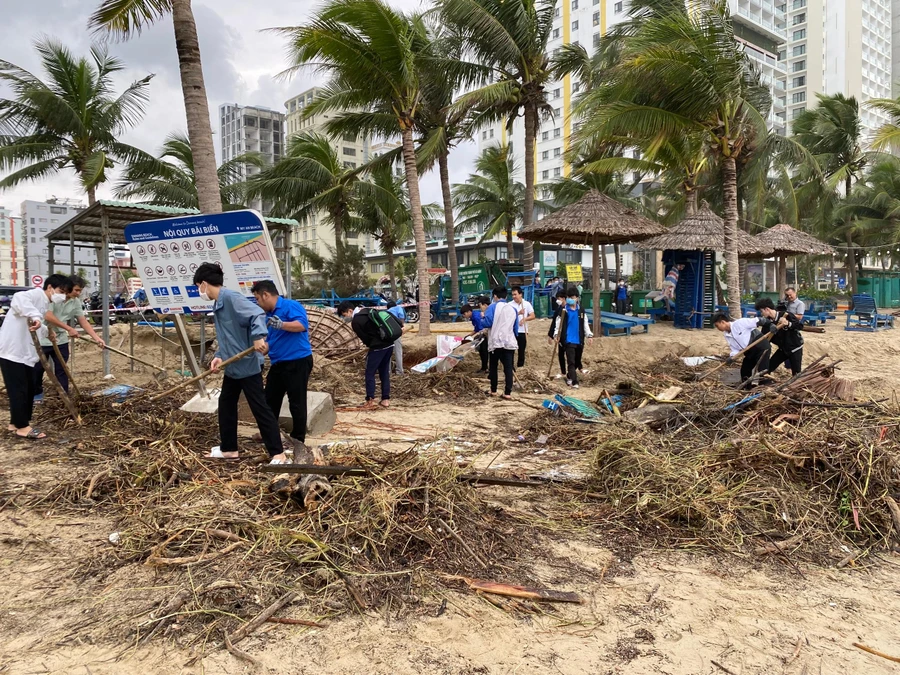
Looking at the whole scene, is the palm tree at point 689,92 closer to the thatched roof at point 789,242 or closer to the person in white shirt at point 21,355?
the thatched roof at point 789,242

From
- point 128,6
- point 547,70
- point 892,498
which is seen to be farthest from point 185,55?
point 547,70

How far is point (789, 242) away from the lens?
16.3m

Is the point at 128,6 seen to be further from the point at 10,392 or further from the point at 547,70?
the point at 547,70

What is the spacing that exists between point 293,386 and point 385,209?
17.5 metres

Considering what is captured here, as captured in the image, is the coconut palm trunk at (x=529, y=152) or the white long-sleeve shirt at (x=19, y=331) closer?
the white long-sleeve shirt at (x=19, y=331)

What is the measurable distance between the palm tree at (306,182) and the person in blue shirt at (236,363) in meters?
15.8

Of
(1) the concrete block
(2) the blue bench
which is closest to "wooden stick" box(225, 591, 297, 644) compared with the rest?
(1) the concrete block

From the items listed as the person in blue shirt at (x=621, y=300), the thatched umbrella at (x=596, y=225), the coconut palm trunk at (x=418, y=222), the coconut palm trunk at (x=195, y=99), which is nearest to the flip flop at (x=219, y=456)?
the coconut palm trunk at (x=195, y=99)

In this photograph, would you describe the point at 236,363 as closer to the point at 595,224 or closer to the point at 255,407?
the point at 255,407

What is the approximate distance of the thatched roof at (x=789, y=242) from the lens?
16203 mm

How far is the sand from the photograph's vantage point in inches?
93.7

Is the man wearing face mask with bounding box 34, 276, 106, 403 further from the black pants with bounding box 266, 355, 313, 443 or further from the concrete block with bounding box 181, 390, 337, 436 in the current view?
the black pants with bounding box 266, 355, 313, 443

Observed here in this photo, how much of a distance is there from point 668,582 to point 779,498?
Result: 4.08 ft

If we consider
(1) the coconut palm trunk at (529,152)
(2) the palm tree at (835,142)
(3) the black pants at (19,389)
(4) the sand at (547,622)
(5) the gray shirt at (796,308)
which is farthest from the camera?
(2) the palm tree at (835,142)
